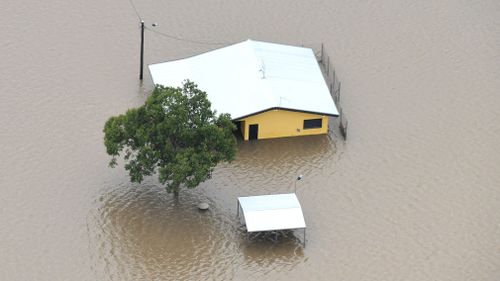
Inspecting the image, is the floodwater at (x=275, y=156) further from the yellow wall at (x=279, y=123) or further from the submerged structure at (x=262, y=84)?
the submerged structure at (x=262, y=84)

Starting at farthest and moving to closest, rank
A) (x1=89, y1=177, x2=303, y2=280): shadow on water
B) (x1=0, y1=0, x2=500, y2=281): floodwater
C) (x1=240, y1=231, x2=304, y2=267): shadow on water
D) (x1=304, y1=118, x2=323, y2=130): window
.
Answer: (x1=304, y1=118, x2=323, y2=130): window
(x1=0, y1=0, x2=500, y2=281): floodwater
(x1=240, y1=231, x2=304, y2=267): shadow on water
(x1=89, y1=177, x2=303, y2=280): shadow on water

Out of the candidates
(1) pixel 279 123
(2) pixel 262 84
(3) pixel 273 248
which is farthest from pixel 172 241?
(2) pixel 262 84

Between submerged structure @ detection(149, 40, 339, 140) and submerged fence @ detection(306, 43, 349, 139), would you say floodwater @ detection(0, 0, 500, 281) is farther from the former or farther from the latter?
submerged structure @ detection(149, 40, 339, 140)

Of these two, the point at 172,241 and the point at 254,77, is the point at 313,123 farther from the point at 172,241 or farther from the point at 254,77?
the point at 172,241

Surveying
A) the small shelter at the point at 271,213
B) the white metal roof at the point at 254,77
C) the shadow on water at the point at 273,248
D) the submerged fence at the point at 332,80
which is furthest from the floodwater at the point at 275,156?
the white metal roof at the point at 254,77

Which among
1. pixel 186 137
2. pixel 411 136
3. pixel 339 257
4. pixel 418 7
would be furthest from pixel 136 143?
pixel 418 7

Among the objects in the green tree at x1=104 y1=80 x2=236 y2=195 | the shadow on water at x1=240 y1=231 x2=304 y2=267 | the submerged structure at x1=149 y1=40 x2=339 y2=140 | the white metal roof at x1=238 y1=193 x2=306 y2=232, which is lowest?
the shadow on water at x1=240 y1=231 x2=304 y2=267

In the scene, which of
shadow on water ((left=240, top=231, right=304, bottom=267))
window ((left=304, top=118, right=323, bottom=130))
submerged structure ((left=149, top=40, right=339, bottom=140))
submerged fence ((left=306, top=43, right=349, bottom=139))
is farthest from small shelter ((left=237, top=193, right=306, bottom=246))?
submerged fence ((left=306, top=43, right=349, bottom=139))

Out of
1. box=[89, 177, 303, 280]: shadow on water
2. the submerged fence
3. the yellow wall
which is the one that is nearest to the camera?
box=[89, 177, 303, 280]: shadow on water
